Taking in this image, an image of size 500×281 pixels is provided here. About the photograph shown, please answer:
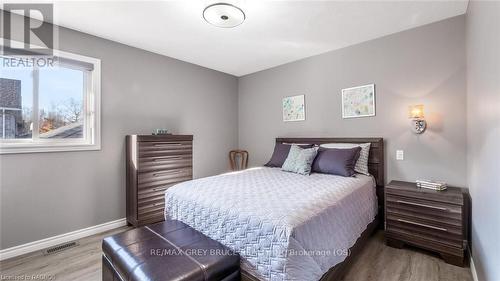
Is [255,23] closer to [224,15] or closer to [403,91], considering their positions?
[224,15]

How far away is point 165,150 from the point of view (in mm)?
3080

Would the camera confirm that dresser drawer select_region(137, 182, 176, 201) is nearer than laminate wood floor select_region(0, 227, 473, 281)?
No

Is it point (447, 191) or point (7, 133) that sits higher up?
point (7, 133)

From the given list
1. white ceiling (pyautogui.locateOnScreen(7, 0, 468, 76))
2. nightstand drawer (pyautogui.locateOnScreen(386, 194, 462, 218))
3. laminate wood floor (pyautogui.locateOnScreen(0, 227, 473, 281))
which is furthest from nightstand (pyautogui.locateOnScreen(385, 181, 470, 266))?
white ceiling (pyautogui.locateOnScreen(7, 0, 468, 76))

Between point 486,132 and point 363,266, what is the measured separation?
1.44 meters

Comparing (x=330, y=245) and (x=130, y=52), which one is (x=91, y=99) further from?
(x=330, y=245)

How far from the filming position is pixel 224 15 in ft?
7.29

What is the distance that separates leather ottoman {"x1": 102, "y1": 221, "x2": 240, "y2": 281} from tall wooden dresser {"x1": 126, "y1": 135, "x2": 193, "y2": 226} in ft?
4.00

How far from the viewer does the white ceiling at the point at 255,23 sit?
2.20m

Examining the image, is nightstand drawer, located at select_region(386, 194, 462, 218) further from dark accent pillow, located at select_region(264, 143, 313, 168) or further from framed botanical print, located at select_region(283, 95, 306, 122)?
A: framed botanical print, located at select_region(283, 95, 306, 122)

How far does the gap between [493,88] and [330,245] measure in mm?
1400

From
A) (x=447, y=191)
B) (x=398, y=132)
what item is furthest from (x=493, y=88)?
(x=398, y=132)

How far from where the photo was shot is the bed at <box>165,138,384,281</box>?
1.35 m

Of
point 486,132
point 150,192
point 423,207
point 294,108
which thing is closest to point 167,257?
point 150,192
